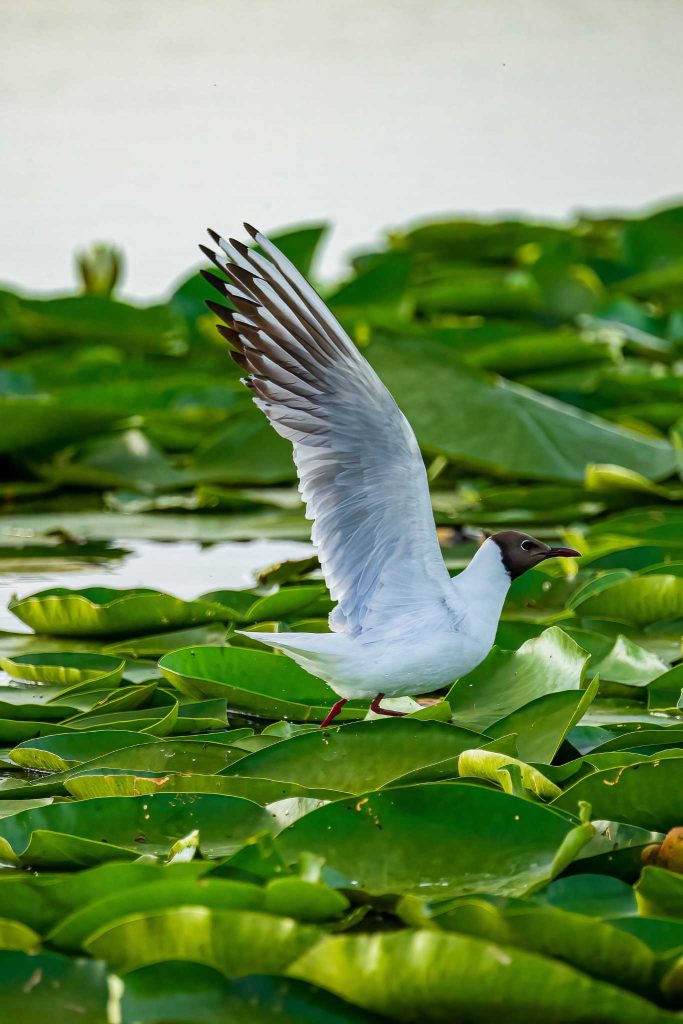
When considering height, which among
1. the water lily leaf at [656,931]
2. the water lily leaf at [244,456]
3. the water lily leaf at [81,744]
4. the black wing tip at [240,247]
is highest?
the black wing tip at [240,247]

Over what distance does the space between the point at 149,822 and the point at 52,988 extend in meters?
0.59

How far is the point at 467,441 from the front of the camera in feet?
16.5

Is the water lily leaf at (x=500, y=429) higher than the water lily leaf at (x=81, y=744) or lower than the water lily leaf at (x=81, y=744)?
higher

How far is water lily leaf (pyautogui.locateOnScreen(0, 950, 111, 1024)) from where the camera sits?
169cm

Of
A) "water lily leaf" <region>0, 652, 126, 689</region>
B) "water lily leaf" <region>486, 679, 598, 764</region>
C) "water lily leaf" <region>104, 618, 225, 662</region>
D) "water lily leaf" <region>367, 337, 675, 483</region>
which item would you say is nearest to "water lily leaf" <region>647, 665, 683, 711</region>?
"water lily leaf" <region>486, 679, 598, 764</region>

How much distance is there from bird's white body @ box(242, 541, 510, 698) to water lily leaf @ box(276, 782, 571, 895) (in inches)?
28.9

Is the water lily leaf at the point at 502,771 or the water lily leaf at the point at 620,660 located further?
the water lily leaf at the point at 620,660

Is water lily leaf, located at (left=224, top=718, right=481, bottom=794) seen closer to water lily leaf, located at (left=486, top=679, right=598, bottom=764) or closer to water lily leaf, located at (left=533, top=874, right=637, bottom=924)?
water lily leaf, located at (left=486, top=679, right=598, bottom=764)

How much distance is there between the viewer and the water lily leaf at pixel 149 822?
2.26 metres

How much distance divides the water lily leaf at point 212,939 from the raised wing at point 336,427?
1457 millimetres

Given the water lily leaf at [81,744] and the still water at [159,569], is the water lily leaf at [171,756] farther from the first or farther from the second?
the still water at [159,569]

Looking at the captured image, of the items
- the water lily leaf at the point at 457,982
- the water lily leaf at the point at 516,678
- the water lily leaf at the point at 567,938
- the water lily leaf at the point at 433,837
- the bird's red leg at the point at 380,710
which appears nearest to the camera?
the water lily leaf at the point at 457,982

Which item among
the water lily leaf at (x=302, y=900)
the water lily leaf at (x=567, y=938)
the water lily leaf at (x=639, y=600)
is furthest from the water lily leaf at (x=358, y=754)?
the water lily leaf at (x=639, y=600)

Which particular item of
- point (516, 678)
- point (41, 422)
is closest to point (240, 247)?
point (516, 678)
